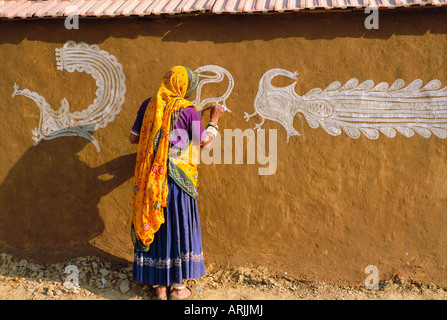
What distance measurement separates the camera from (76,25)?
133 inches

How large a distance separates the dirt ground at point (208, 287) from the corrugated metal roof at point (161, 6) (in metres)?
2.06

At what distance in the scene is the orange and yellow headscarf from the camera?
2.79 metres

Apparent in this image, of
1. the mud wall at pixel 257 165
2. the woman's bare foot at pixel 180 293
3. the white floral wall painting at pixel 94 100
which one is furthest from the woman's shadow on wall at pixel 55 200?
the woman's bare foot at pixel 180 293

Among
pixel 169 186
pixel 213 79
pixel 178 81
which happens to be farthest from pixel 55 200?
pixel 213 79

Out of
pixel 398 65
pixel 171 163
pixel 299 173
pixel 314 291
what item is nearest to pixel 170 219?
pixel 171 163

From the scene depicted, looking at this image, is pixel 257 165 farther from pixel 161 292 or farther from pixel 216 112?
pixel 161 292

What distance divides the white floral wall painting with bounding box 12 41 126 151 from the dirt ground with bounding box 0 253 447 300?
3.55ft

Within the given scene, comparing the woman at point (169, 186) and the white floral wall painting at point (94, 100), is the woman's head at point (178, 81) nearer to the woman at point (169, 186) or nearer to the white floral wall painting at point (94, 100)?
the woman at point (169, 186)

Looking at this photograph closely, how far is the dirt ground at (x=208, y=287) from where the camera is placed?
123 inches

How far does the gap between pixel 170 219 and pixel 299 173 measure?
42.8 inches

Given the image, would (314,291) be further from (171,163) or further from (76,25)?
(76,25)

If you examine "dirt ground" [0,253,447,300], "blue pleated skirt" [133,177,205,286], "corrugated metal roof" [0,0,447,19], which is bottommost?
"dirt ground" [0,253,447,300]

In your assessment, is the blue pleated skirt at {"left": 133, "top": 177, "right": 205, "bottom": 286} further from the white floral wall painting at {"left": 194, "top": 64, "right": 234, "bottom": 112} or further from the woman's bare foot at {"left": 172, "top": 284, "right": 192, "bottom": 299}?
the white floral wall painting at {"left": 194, "top": 64, "right": 234, "bottom": 112}

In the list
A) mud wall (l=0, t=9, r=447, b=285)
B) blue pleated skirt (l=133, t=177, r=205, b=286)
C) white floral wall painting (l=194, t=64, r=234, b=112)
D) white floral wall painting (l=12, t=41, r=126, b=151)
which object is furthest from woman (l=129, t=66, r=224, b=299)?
white floral wall painting (l=12, t=41, r=126, b=151)
